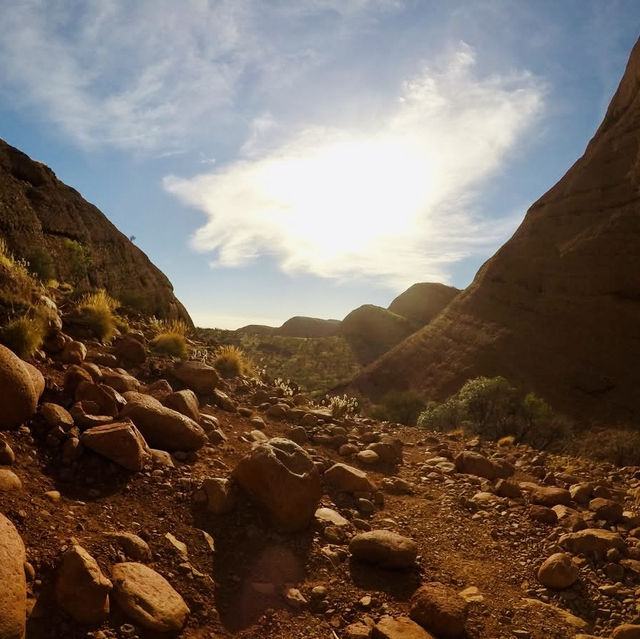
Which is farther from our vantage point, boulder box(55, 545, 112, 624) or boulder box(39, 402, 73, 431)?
boulder box(39, 402, 73, 431)

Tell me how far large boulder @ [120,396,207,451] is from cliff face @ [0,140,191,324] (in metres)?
9.85

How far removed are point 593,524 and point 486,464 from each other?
199 centimetres

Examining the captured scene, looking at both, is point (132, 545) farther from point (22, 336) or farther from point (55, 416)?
point (22, 336)

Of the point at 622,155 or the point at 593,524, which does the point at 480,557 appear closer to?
the point at 593,524

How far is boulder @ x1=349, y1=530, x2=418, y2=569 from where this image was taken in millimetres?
4031

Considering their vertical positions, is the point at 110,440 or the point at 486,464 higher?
the point at 110,440

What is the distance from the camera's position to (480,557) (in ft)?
15.5

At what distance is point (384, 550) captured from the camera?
4043mm

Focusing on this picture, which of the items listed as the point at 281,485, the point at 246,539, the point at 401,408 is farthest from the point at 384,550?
the point at 401,408

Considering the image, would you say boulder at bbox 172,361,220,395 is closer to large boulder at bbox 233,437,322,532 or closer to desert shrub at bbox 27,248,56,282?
large boulder at bbox 233,437,322,532

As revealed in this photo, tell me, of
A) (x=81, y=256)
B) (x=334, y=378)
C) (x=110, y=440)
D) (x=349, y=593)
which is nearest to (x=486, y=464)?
(x=349, y=593)

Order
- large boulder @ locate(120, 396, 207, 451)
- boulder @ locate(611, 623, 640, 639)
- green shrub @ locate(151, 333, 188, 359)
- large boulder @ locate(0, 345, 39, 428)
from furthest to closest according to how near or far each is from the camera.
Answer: green shrub @ locate(151, 333, 188, 359) → large boulder @ locate(120, 396, 207, 451) → large boulder @ locate(0, 345, 39, 428) → boulder @ locate(611, 623, 640, 639)

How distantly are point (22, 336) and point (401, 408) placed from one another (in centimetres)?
2793

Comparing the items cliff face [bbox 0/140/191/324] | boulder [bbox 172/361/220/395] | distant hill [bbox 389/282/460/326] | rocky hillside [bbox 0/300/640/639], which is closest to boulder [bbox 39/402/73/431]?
rocky hillside [bbox 0/300/640/639]
